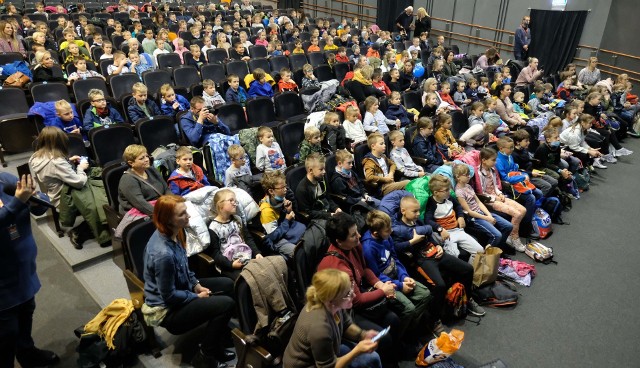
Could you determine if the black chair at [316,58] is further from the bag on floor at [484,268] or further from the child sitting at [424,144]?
the bag on floor at [484,268]

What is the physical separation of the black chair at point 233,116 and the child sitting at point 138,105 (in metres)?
0.84

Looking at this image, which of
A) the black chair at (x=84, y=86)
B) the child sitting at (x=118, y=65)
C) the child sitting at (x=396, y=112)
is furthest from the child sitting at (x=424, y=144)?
the child sitting at (x=118, y=65)

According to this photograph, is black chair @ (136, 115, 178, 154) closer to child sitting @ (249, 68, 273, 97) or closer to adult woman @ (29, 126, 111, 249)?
adult woman @ (29, 126, 111, 249)

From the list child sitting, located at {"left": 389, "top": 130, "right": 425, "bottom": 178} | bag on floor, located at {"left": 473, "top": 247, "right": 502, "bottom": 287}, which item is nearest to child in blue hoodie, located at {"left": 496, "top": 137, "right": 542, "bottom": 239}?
child sitting, located at {"left": 389, "top": 130, "right": 425, "bottom": 178}

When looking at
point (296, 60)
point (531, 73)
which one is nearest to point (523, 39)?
point (531, 73)

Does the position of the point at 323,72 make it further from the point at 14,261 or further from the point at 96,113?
the point at 14,261

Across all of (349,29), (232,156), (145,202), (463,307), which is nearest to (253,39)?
(349,29)

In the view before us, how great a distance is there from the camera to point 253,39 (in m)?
9.91

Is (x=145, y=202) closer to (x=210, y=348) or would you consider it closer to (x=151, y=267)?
(x=151, y=267)

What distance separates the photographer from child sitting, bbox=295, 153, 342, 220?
3598mm

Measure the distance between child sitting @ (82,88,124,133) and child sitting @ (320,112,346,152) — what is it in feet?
7.77

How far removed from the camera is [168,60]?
24.5 ft

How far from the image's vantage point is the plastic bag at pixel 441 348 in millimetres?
2766

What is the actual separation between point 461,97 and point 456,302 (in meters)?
4.68
